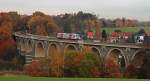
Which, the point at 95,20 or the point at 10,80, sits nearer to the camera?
the point at 10,80

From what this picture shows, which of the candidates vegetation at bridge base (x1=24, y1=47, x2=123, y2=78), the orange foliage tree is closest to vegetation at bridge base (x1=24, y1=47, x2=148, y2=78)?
vegetation at bridge base (x1=24, y1=47, x2=123, y2=78)

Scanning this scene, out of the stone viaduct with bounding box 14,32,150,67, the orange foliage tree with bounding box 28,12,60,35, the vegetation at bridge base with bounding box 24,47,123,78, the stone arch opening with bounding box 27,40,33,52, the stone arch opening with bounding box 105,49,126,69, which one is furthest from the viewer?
the orange foliage tree with bounding box 28,12,60,35

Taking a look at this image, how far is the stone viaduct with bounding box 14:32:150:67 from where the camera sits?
45531mm

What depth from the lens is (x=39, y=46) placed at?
57.5 metres

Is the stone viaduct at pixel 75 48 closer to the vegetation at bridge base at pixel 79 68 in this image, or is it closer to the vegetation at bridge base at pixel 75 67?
the vegetation at bridge base at pixel 79 68

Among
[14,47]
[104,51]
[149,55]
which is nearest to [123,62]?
[104,51]

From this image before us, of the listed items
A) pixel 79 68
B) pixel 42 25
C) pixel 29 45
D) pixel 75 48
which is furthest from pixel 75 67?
pixel 42 25

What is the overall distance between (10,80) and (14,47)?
47.6m

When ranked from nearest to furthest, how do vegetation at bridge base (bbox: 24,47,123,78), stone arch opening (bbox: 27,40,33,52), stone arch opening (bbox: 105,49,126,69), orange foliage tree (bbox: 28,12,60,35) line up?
1. vegetation at bridge base (bbox: 24,47,123,78)
2. stone arch opening (bbox: 105,49,126,69)
3. stone arch opening (bbox: 27,40,33,52)
4. orange foliage tree (bbox: 28,12,60,35)

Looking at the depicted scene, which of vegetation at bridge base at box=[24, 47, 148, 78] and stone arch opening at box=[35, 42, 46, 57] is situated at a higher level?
vegetation at bridge base at box=[24, 47, 148, 78]

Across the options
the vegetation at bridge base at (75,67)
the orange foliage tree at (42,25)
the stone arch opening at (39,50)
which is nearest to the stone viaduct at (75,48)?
the stone arch opening at (39,50)

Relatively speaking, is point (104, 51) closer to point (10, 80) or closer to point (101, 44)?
point (101, 44)

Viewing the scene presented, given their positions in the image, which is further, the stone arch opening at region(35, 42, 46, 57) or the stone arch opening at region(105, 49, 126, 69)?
the stone arch opening at region(35, 42, 46, 57)

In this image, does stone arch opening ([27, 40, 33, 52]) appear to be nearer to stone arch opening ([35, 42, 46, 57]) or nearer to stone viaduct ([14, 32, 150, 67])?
stone viaduct ([14, 32, 150, 67])
